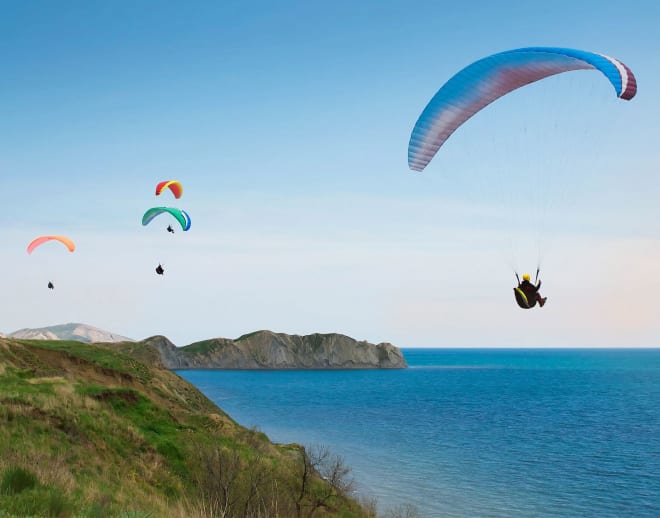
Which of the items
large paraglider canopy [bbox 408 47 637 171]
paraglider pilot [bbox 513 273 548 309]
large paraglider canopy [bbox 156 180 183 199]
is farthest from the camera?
large paraglider canopy [bbox 156 180 183 199]

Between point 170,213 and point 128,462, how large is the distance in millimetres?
24137

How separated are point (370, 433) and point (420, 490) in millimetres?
24394

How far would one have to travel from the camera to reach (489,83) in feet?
59.2

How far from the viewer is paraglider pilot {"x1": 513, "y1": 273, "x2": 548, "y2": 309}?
1652 centimetres

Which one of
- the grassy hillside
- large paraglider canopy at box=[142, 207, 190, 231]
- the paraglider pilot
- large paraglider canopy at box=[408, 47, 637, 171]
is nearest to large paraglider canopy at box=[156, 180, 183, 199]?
large paraglider canopy at box=[142, 207, 190, 231]

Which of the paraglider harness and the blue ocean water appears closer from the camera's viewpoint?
the paraglider harness

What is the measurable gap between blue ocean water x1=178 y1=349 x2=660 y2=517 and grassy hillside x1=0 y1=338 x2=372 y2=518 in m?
11.8

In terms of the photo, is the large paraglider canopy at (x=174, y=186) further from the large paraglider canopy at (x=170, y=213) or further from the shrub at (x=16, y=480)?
the shrub at (x=16, y=480)

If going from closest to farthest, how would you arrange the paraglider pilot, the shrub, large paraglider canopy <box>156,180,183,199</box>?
1. the shrub
2. the paraglider pilot
3. large paraglider canopy <box>156,180,183,199</box>

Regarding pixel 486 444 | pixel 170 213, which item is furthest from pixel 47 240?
pixel 486 444

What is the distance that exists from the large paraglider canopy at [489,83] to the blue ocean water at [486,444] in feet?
72.2

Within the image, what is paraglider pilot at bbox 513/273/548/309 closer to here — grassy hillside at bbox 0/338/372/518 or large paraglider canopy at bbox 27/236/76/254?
grassy hillside at bbox 0/338/372/518

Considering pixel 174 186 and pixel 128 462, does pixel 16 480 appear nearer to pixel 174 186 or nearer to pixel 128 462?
pixel 128 462

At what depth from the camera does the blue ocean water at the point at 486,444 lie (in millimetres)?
34406
